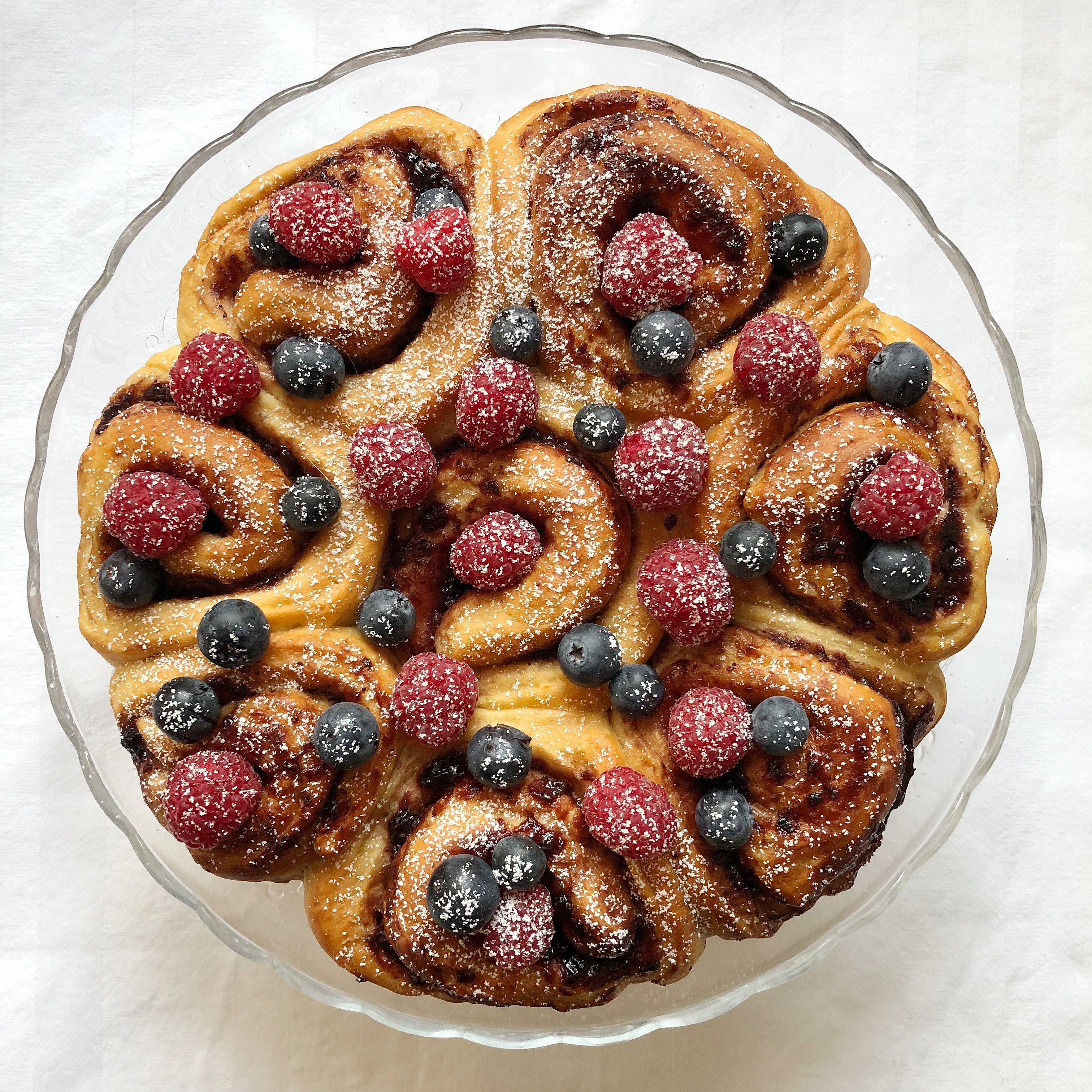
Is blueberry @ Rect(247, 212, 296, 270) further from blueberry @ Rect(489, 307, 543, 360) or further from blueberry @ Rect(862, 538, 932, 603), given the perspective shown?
blueberry @ Rect(862, 538, 932, 603)

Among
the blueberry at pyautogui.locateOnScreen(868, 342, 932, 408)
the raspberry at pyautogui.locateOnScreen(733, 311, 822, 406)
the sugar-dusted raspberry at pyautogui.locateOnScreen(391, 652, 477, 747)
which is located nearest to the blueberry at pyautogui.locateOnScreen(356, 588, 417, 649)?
the sugar-dusted raspberry at pyautogui.locateOnScreen(391, 652, 477, 747)

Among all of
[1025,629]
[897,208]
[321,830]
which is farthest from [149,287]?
[1025,629]

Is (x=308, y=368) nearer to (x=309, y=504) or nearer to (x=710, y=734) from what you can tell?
(x=309, y=504)

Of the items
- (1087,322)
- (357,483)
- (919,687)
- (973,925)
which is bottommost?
(973,925)

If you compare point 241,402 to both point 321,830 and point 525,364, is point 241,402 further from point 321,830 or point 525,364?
point 321,830

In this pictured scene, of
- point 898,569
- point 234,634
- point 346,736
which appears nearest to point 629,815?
point 346,736

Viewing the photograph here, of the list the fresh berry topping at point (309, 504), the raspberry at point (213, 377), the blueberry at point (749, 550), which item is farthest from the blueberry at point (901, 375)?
the raspberry at point (213, 377)

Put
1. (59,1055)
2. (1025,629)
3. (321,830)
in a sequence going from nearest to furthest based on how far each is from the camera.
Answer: (321,830) → (1025,629) → (59,1055)
